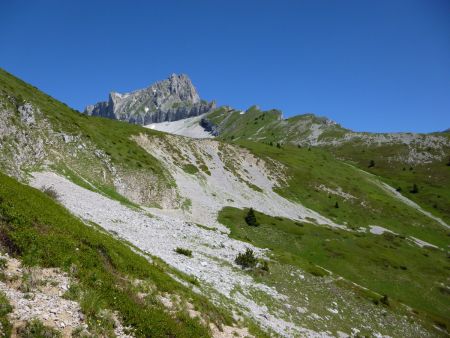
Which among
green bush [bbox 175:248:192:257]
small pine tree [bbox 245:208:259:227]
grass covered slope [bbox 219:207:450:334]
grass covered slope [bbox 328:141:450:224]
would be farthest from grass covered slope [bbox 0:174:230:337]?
grass covered slope [bbox 328:141:450:224]

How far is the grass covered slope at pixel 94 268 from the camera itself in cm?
1571

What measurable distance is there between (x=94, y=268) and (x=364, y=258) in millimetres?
62116

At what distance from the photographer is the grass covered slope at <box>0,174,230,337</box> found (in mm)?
15711

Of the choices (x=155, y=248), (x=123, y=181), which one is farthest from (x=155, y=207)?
(x=155, y=248)

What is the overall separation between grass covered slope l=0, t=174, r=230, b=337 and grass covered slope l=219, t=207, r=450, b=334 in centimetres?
2613

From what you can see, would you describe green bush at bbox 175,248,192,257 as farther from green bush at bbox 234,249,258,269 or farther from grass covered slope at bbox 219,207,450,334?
grass covered slope at bbox 219,207,450,334

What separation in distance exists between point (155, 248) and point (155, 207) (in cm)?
3470

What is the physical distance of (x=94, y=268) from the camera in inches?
690

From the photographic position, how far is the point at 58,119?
71312mm

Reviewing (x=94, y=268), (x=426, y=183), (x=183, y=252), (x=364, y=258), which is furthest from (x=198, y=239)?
(x=426, y=183)

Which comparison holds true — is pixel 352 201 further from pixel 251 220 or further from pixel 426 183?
pixel 426 183

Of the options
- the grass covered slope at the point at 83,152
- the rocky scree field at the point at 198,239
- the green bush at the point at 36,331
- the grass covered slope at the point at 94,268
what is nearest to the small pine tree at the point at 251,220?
the rocky scree field at the point at 198,239

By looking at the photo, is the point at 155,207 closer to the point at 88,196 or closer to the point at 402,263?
the point at 88,196

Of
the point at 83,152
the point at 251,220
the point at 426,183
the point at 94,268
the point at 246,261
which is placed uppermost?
the point at 426,183
